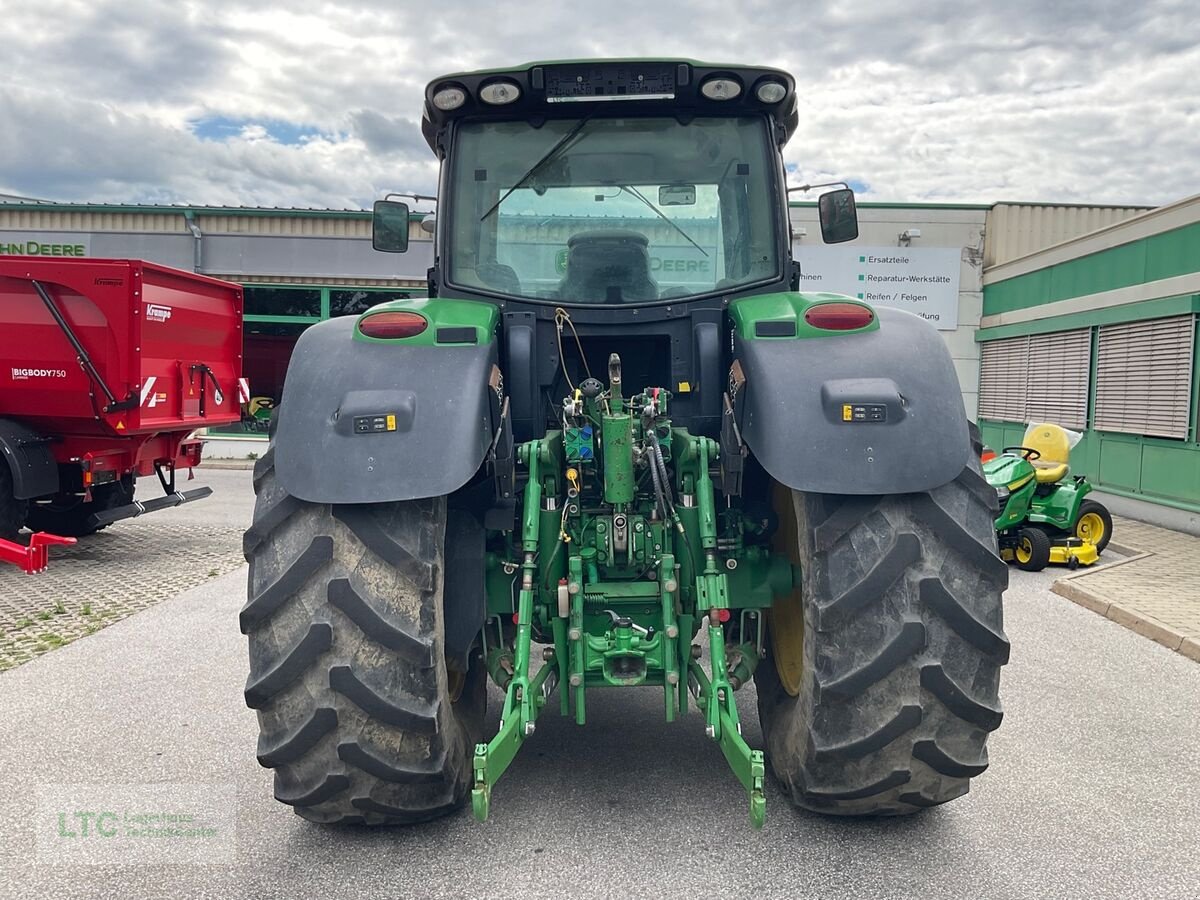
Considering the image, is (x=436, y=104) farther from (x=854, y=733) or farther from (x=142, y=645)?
(x=142, y=645)

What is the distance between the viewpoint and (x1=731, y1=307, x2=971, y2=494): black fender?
107 inches

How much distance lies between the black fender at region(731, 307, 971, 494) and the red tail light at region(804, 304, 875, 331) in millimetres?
44

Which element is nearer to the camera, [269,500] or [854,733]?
[854,733]

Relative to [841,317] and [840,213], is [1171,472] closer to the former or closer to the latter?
[840,213]

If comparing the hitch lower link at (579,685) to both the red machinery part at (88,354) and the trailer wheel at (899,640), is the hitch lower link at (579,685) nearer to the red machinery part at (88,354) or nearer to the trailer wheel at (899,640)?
the trailer wheel at (899,640)

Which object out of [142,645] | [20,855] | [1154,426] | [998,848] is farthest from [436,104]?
[1154,426]

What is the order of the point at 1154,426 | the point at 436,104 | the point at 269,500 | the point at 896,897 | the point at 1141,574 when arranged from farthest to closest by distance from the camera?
the point at 1154,426 < the point at 1141,574 < the point at 436,104 < the point at 269,500 < the point at 896,897

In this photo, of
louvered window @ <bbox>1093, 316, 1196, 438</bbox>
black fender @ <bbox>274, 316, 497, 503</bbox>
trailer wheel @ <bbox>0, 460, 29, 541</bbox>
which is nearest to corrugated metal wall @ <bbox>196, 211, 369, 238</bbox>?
trailer wheel @ <bbox>0, 460, 29, 541</bbox>

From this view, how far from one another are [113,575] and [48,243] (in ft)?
42.7

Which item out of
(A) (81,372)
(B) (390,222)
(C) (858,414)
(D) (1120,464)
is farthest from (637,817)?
(D) (1120,464)

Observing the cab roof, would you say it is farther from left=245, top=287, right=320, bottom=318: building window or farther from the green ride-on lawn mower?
left=245, top=287, right=320, bottom=318: building window

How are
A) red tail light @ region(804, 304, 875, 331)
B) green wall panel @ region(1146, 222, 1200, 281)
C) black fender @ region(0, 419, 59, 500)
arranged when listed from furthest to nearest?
1. green wall panel @ region(1146, 222, 1200, 281)
2. black fender @ region(0, 419, 59, 500)
3. red tail light @ region(804, 304, 875, 331)

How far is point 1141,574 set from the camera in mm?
8031

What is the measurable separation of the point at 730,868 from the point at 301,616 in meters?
1.53
